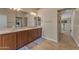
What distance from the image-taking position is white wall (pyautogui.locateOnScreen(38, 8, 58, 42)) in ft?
5.78

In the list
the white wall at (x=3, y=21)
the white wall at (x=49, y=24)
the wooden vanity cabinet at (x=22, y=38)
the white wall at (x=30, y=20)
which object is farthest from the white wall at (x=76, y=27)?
the white wall at (x=3, y=21)

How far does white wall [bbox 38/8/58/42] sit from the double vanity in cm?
11

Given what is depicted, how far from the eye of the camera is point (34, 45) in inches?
69.4

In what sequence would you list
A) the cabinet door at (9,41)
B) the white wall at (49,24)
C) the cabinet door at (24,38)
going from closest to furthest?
the cabinet door at (9,41), the white wall at (49,24), the cabinet door at (24,38)

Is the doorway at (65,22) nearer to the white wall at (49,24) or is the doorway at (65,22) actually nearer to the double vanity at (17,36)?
the white wall at (49,24)

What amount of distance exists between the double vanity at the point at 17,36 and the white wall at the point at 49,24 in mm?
110

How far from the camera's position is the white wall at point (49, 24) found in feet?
5.78

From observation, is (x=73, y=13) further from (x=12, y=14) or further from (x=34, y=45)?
(x=12, y=14)

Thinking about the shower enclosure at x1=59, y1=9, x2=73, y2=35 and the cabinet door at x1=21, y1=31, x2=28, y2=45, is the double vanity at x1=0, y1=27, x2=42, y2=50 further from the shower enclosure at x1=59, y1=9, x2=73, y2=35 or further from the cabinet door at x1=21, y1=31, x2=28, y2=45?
the shower enclosure at x1=59, y1=9, x2=73, y2=35

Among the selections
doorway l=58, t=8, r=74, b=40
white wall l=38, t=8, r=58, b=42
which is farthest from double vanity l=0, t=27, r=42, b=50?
doorway l=58, t=8, r=74, b=40

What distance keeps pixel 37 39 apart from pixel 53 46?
0.34 meters
